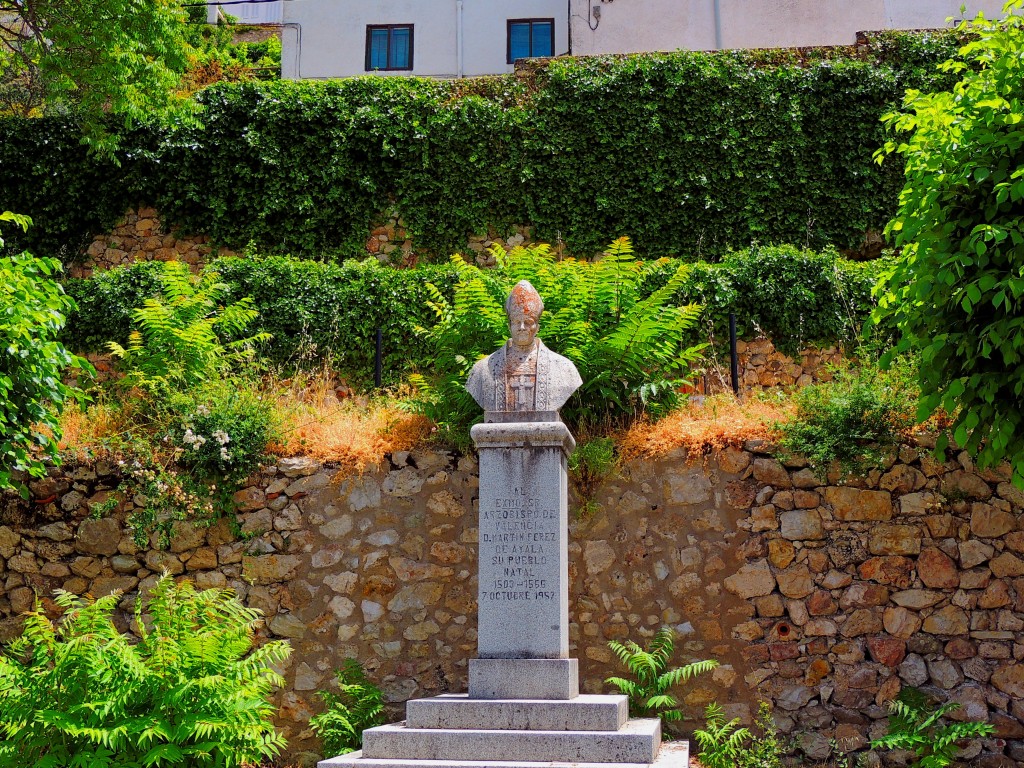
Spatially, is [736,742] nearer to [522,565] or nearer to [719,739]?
[719,739]

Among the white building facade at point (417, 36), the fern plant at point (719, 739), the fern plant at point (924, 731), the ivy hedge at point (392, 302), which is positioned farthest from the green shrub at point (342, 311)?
the white building facade at point (417, 36)

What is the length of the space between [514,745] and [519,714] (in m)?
0.28

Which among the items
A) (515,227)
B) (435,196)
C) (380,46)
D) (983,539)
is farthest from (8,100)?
(983,539)

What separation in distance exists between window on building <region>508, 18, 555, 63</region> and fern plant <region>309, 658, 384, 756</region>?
15.5 meters

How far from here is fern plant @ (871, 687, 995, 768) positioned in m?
7.97

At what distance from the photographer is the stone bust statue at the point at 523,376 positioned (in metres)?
8.19

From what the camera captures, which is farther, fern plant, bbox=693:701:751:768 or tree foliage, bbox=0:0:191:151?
tree foliage, bbox=0:0:191:151

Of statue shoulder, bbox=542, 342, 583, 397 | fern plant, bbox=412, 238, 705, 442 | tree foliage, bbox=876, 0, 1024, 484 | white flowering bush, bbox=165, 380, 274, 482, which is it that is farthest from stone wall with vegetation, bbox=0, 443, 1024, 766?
statue shoulder, bbox=542, 342, 583, 397

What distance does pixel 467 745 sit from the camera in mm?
7145

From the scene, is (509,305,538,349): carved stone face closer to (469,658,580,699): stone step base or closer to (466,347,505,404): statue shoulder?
(466,347,505,404): statue shoulder

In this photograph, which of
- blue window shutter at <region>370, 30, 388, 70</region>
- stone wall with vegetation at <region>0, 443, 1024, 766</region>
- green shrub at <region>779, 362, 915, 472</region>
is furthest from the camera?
blue window shutter at <region>370, 30, 388, 70</region>

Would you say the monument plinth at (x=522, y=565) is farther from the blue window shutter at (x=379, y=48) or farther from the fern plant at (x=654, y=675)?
the blue window shutter at (x=379, y=48)

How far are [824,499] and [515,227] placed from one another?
811cm

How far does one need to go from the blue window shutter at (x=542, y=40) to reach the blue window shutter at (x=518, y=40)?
0.16m
